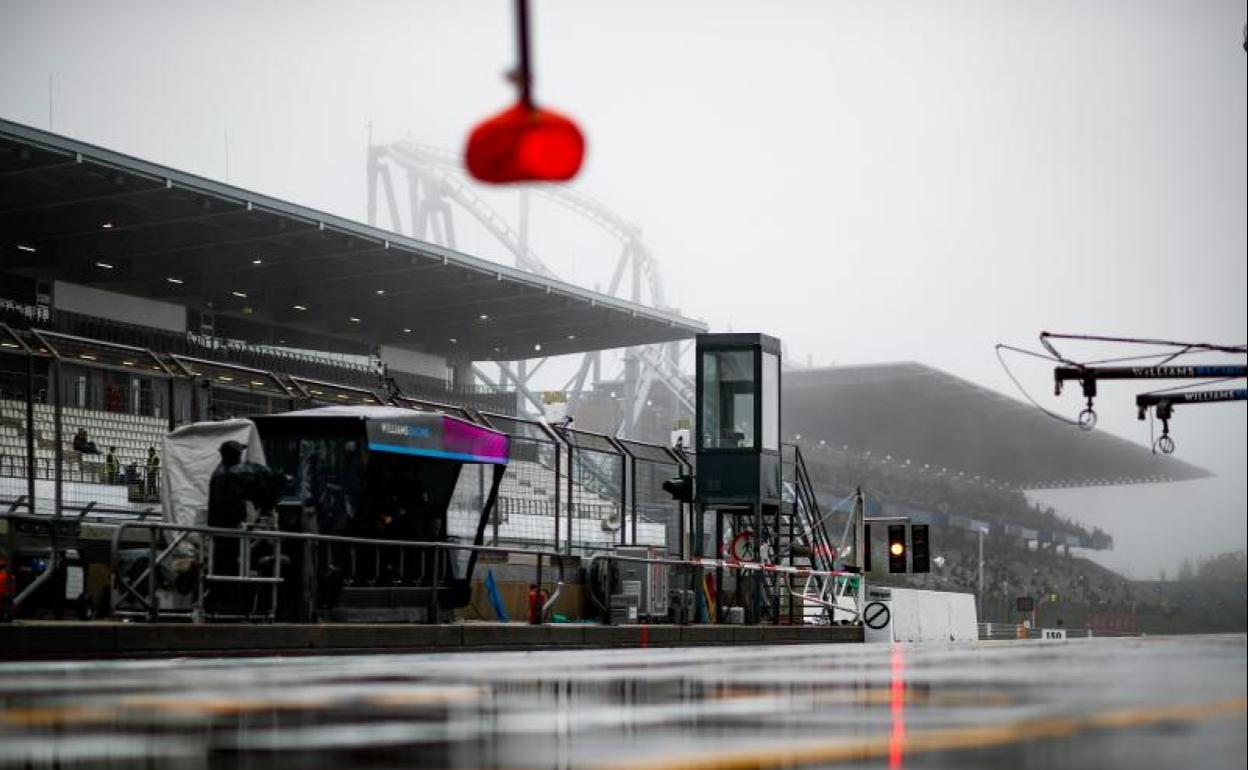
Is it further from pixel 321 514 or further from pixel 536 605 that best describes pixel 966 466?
pixel 321 514

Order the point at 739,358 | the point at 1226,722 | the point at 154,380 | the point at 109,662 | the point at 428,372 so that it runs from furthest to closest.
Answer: the point at 428,372
the point at 739,358
the point at 154,380
the point at 109,662
the point at 1226,722

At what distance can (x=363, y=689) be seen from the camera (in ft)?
30.2

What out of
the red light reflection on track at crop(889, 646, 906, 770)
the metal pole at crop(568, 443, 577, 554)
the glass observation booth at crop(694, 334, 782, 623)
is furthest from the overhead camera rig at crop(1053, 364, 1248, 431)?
the red light reflection on track at crop(889, 646, 906, 770)

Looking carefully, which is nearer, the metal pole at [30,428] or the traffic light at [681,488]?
the metal pole at [30,428]

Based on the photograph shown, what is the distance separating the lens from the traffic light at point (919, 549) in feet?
110

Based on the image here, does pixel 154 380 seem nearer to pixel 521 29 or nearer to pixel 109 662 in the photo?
pixel 109 662

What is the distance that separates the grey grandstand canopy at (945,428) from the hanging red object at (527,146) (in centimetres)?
9693

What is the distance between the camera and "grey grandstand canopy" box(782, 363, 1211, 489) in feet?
354

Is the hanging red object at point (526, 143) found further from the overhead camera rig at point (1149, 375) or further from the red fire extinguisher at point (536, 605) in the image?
the overhead camera rig at point (1149, 375)

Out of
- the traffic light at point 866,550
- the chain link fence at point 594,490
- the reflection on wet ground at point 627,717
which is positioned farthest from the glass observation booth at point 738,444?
the reflection on wet ground at point 627,717

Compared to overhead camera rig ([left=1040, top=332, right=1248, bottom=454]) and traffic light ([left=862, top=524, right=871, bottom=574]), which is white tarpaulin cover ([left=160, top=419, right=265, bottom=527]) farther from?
overhead camera rig ([left=1040, top=332, right=1248, bottom=454])

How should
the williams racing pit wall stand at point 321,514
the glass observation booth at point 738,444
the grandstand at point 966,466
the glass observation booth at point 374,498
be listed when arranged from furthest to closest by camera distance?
1. the grandstand at point 966,466
2. the glass observation booth at point 738,444
3. the glass observation booth at point 374,498
4. the williams racing pit wall stand at point 321,514

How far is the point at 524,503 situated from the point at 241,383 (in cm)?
539

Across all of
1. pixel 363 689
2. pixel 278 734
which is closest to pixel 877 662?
pixel 363 689
